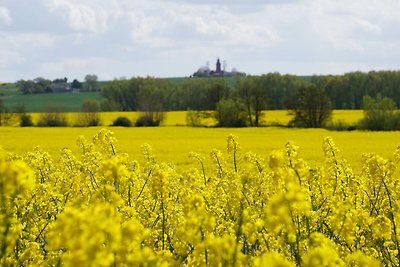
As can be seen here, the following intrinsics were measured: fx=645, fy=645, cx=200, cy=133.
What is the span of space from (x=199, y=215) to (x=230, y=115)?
179 feet

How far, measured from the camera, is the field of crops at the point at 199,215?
123 inches

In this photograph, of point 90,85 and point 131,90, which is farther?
point 90,85

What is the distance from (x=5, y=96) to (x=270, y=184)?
4065 inches

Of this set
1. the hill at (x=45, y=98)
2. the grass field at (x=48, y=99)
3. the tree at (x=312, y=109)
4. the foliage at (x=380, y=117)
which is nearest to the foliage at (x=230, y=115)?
the tree at (x=312, y=109)

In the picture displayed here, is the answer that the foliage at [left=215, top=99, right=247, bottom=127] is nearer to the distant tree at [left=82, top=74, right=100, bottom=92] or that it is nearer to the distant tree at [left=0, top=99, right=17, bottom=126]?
the distant tree at [left=0, top=99, right=17, bottom=126]

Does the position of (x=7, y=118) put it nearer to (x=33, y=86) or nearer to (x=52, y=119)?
(x=52, y=119)

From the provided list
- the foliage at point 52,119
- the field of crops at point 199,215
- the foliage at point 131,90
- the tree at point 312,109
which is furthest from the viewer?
the foliage at point 131,90

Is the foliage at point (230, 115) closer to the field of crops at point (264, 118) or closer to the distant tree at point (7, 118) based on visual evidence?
the field of crops at point (264, 118)

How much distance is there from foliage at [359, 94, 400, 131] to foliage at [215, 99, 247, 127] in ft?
38.2

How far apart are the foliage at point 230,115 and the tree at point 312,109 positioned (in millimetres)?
4808

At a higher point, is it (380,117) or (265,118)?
(380,117)

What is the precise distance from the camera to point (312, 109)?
56656 millimetres

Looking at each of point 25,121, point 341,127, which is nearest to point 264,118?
point 341,127

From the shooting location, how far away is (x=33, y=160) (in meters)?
9.25
